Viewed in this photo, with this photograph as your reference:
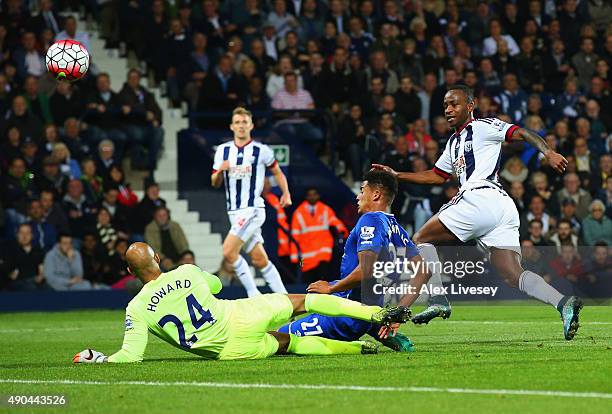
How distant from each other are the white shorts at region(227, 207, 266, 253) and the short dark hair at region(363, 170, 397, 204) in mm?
6671

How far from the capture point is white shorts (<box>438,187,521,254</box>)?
11.9m

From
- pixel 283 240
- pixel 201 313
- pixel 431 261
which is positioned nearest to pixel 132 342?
pixel 201 313

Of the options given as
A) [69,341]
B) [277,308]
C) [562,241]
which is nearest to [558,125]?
[562,241]

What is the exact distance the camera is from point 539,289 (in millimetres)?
11484

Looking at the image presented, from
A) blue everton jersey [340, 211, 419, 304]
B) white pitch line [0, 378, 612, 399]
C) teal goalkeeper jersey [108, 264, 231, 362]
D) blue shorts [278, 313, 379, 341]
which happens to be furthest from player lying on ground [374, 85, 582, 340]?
white pitch line [0, 378, 612, 399]

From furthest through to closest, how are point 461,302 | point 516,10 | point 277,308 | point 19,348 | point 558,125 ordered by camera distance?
1. point 516,10
2. point 558,125
3. point 461,302
4. point 19,348
5. point 277,308

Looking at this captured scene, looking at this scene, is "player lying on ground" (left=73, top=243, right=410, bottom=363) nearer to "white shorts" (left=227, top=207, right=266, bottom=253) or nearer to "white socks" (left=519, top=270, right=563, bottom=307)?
"white socks" (left=519, top=270, right=563, bottom=307)

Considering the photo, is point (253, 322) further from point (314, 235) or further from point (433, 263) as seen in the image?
point (314, 235)

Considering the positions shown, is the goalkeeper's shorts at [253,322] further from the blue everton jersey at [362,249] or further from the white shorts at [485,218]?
the white shorts at [485,218]

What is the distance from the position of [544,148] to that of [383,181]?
1474 mm

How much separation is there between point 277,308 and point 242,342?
1.26ft

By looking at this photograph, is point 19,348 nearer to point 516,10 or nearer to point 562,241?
point 562,241

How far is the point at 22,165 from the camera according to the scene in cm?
2012

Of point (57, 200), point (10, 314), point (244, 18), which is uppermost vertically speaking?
point (244, 18)
